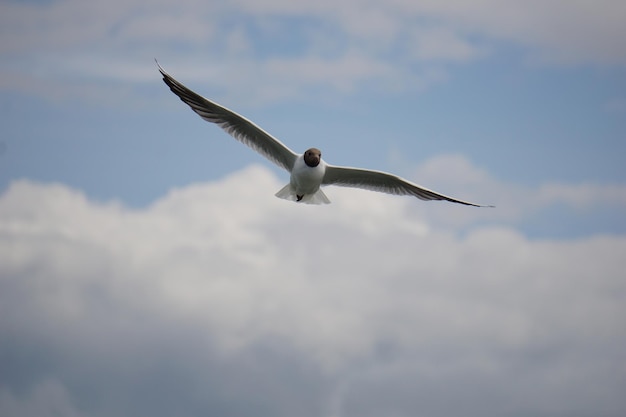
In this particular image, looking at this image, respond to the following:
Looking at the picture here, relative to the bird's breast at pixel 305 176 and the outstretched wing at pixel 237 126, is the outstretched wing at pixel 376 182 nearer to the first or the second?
the bird's breast at pixel 305 176

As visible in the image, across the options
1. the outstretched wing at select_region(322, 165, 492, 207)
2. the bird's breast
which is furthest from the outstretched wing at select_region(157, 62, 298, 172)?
the outstretched wing at select_region(322, 165, 492, 207)

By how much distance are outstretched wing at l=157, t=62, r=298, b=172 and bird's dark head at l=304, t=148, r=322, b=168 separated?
0.62 meters

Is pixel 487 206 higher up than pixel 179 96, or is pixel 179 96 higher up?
pixel 179 96

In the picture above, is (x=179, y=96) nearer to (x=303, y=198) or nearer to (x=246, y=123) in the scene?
(x=246, y=123)

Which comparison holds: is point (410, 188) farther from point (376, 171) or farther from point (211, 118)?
point (211, 118)

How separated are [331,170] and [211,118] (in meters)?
3.60

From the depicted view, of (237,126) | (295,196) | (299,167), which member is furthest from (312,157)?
(237,126)

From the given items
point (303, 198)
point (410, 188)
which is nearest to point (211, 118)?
point (303, 198)

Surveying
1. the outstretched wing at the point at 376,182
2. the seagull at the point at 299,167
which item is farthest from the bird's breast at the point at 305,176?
the outstretched wing at the point at 376,182

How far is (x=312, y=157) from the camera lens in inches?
1161

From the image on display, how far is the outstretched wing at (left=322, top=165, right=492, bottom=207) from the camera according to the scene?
30547 millimetres

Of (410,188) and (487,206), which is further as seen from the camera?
(410,188)

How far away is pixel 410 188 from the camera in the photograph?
31016 millimetres

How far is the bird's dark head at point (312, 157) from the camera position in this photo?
29.5 meters
